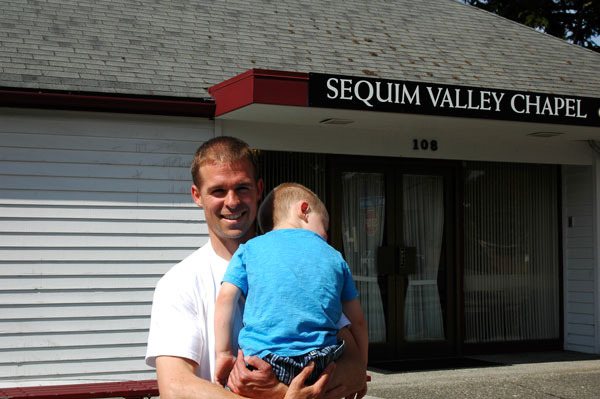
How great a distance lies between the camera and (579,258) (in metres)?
11.8

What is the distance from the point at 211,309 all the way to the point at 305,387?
0.43 meters

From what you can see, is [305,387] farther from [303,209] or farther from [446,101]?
[446,101]

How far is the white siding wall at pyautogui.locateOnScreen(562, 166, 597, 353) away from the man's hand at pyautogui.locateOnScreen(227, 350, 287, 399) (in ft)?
31.4

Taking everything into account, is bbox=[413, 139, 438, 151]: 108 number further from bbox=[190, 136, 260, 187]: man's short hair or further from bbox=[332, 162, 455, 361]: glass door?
bbox=[190, 136, 260, 187]: man's short hair

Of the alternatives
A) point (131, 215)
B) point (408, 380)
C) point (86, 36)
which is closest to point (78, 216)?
point (131, 215)

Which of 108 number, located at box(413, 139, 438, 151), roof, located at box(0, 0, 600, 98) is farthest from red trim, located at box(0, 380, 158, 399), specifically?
108 number, located at box(413, 139, 438, 151)

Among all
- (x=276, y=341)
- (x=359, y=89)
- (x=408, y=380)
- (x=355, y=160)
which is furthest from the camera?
(x=355, y=160)

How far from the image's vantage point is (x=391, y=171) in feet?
35.6

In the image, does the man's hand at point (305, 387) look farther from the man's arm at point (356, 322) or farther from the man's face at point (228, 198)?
the man's face at point (228, 198)

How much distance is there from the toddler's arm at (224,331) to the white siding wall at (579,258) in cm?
956

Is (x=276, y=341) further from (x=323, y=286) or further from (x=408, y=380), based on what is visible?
(x=408, y=380)

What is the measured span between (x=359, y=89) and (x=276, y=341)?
20.3 ft

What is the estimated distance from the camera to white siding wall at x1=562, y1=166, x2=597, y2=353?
1152 centimetres

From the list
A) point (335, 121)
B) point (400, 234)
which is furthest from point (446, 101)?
point (400, 234)
